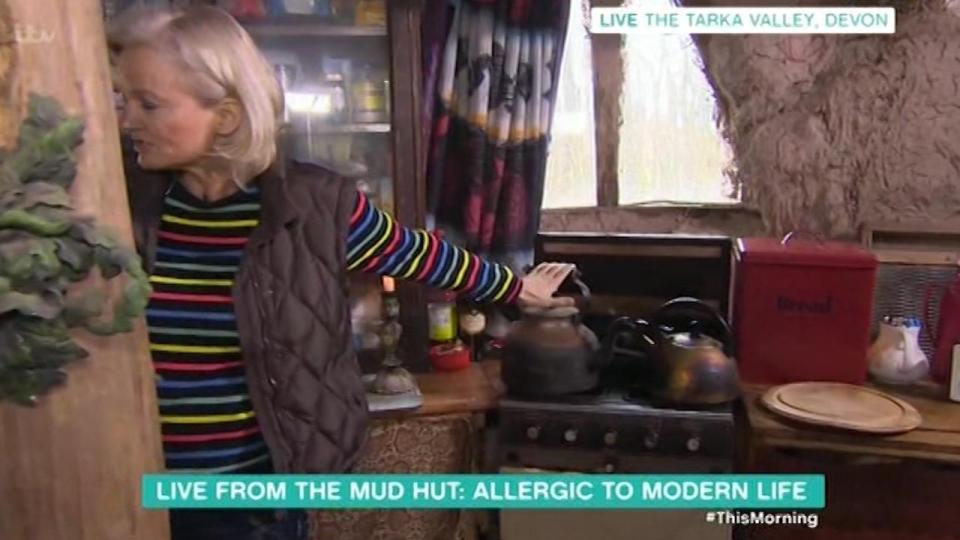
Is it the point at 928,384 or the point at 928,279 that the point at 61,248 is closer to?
the point at 928,384

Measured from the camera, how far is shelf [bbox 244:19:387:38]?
1584mm

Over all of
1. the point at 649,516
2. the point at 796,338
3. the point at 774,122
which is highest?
the point at 774,122

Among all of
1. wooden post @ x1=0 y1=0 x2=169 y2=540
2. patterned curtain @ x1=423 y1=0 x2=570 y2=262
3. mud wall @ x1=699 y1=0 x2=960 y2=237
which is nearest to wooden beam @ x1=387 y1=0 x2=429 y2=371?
patterned curtain @ x1=423 y1=0 x2=570 y2=262

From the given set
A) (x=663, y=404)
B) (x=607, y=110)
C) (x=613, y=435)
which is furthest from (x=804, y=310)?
(x=607, y=110)

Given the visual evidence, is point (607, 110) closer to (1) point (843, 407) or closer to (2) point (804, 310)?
(2) point (804, 310)

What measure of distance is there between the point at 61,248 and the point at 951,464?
132 cm

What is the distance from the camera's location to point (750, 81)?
6.37 feet

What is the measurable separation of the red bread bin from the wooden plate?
0.05 metres

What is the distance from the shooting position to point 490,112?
5.78 ft

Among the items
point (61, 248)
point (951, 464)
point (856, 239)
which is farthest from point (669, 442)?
point (61, 248)

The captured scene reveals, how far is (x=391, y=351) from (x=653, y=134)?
3.27 feet

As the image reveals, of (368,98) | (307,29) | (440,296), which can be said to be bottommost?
(440,296)

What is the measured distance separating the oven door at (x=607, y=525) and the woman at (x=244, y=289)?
0.47 meters
